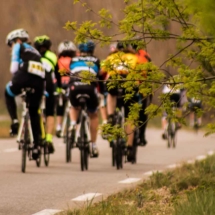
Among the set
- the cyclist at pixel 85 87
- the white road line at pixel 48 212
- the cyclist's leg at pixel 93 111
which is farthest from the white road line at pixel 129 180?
the white road line at pixel 48 212

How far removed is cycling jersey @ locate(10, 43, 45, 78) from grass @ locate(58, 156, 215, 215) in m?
2.37

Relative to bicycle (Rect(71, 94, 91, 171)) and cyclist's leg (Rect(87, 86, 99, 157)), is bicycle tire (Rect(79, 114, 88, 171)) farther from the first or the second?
cyclist's leg (Rect(87, 86, 99, 157))

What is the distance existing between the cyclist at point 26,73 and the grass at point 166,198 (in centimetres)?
216

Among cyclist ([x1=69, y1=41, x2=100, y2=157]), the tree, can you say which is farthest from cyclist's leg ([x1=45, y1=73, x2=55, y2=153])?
the tree

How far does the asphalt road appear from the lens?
31.3ft

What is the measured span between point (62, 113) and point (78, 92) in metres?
4.87

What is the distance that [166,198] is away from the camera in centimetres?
948

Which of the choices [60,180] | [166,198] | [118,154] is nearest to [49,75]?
[118,154]

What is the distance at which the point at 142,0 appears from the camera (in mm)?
8180

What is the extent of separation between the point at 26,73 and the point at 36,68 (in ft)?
0.57

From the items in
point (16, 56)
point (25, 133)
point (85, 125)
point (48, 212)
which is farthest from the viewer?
point (85, 125)

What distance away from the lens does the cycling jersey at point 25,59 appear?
533 inches

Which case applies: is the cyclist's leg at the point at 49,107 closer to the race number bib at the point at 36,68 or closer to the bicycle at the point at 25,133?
the race number bib at the point at 36,68

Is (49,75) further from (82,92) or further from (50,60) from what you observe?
(82,92)
